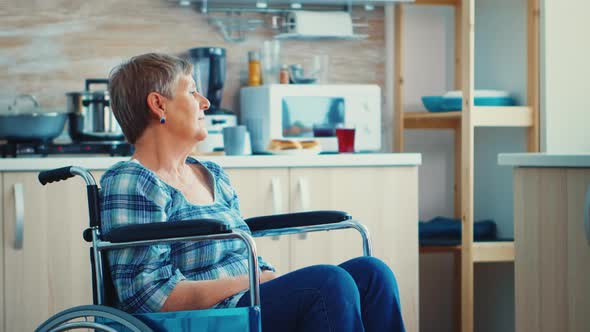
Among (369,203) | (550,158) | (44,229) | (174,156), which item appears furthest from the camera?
(369,203)

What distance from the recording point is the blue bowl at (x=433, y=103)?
142 inches

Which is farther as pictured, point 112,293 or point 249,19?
point 249,19

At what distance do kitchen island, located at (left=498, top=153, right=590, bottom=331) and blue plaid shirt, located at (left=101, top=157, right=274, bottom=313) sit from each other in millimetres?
854

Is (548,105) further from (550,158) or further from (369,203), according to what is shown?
(550,158)

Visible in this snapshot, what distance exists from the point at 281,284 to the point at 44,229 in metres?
1.32

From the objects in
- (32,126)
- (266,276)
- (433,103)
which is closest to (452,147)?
(433,103)

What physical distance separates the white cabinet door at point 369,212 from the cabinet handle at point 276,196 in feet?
0.15

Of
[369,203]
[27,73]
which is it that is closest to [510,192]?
[369,203]

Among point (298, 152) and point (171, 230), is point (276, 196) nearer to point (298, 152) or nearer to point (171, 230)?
point (298, 152)

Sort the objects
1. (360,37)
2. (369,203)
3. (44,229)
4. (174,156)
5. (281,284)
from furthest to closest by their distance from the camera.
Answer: (360,37), (369,203), (44,229), (174,156), (281,284)

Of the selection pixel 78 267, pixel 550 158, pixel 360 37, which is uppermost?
pixel 360 37

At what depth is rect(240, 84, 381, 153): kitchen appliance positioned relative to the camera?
3.43 m

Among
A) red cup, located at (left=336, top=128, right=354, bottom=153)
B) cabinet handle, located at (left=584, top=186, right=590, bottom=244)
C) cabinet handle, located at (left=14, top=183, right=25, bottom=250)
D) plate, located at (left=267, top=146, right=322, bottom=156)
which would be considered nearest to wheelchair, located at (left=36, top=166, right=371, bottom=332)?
cabinet handle, located at (left=584, top=186, right=590, bottom=244)

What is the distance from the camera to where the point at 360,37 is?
12.4 ft
